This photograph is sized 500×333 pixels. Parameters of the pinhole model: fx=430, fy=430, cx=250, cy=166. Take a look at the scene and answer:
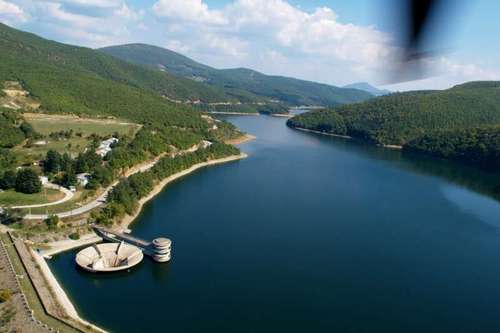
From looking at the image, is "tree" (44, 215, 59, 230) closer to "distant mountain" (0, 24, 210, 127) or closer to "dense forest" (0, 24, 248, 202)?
"dense forest" (0, 24, 248, 202)

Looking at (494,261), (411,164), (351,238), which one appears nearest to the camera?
(494,261)

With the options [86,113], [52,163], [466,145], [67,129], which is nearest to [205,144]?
[67,129]

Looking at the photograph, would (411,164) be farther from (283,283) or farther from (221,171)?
(283,283)

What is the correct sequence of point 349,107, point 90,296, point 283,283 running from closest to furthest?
point 90,296, point 283,283, point 349,107

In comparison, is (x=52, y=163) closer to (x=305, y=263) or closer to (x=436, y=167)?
(x=305, y=263)

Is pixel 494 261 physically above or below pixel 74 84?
below

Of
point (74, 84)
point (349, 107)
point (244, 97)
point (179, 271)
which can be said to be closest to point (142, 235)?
point (179, 271)

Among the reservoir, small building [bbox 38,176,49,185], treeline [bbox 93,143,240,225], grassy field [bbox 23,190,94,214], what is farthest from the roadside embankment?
small building [bbox 38,176,49,185]
